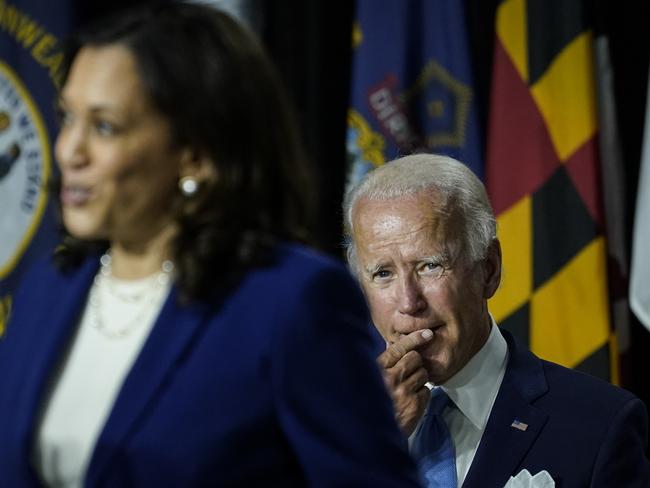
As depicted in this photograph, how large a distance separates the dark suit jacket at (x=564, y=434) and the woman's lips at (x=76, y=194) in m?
1.20

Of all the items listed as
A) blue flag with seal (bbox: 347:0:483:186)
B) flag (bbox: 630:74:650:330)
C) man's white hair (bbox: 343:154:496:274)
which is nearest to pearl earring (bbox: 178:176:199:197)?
man's white hair (bbox: 343:154:496:274)

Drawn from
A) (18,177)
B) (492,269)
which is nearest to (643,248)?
(492,269)

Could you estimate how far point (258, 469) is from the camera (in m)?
1.29

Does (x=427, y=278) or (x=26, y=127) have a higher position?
(x=427, y=278)

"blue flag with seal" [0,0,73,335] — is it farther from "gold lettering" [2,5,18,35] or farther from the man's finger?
the man's finger

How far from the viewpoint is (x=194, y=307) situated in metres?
1.34

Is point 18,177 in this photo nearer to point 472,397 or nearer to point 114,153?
point 472,397

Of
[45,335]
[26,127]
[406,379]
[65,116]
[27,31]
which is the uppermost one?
[65,116]

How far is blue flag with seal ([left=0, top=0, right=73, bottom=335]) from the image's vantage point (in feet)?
13.6

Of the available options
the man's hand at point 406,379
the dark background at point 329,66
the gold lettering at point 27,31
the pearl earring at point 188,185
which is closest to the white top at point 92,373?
the pearl earring at point 188,185

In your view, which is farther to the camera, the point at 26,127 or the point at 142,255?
the point at 26,127

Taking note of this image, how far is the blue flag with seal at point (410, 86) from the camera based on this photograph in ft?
13.5

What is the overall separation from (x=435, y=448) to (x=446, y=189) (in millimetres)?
553

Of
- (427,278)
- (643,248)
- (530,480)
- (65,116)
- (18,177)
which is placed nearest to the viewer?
(65,116)
